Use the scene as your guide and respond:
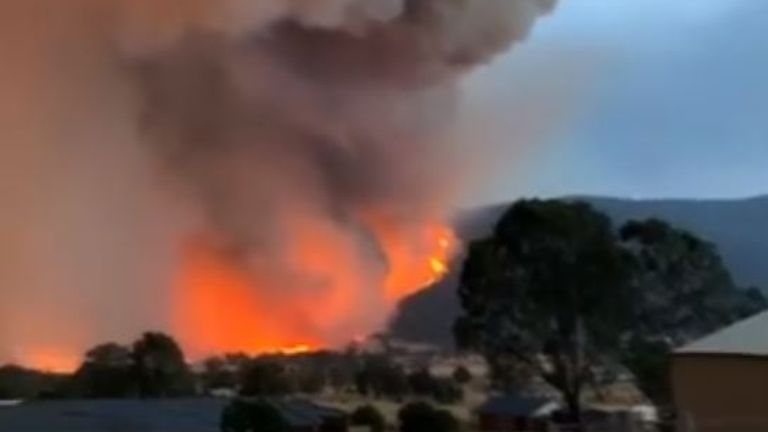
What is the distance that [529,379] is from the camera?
32438 millimetres

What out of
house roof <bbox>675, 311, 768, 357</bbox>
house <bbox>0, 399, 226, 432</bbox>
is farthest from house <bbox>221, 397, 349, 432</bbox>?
house roof <bbox>675, 311, 768, 357</bbox>

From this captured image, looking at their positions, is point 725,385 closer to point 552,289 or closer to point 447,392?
point 552,289

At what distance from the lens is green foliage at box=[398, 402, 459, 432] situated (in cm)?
2731

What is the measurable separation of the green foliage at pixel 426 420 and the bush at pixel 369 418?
1.56ft

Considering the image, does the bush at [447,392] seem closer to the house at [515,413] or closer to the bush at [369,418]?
the house at [515,413]

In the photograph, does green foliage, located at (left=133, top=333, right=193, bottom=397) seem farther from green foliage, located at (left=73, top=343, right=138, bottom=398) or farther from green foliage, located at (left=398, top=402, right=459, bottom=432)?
green foliage, located at (left=398, top=402, right=459, bottom=432)

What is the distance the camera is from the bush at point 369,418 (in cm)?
2947

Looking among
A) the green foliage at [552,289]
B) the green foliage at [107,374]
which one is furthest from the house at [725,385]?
the green foliage at [107,374]

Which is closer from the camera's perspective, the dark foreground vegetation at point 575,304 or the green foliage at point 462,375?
the dark foreground vegetation at point 575,304

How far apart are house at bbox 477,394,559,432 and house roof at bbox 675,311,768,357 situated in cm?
1287

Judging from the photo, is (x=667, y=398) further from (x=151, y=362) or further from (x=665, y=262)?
(x=151, y=362)

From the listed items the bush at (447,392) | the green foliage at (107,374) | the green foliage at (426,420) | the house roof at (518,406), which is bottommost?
the green foliage at (426,420)

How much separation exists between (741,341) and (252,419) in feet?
40.3

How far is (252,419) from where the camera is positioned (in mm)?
25891
